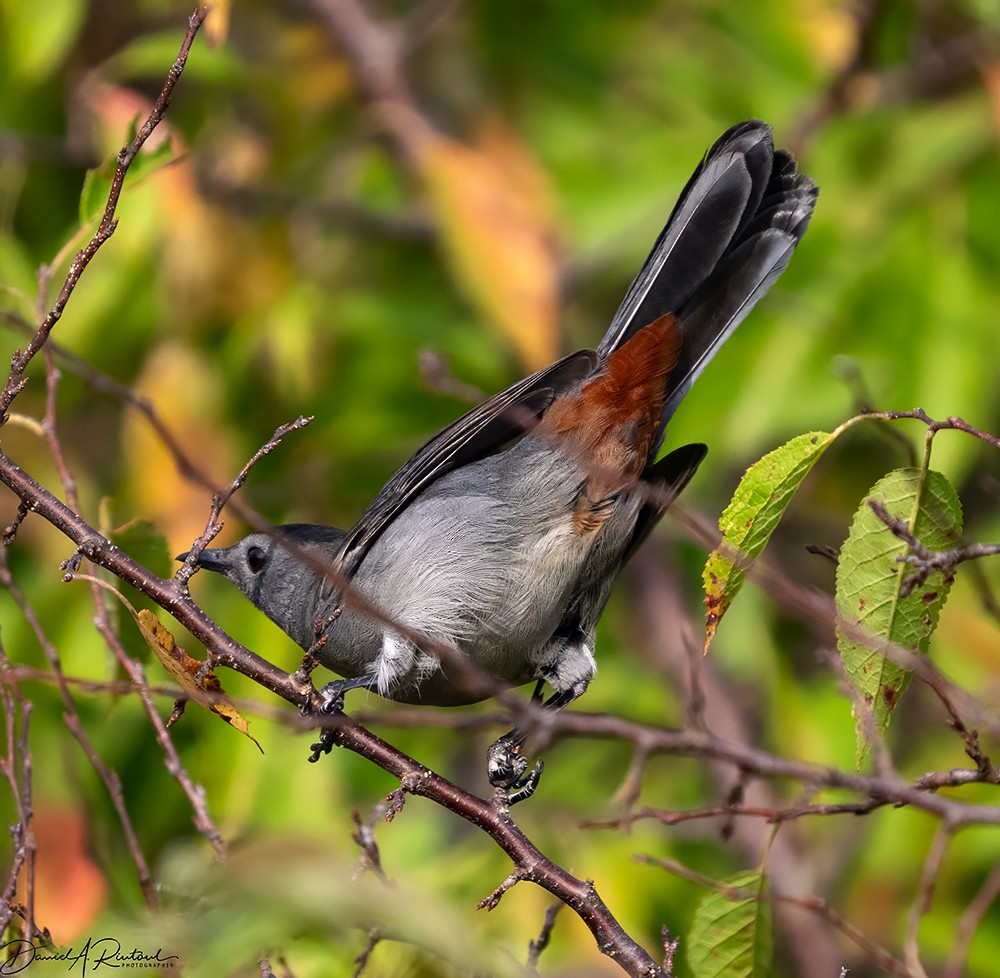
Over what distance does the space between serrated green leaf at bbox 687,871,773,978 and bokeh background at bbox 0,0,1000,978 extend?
1.56m

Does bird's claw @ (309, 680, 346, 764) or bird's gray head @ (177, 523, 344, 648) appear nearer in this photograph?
bird's claw @ (309, 680, 346, 764)

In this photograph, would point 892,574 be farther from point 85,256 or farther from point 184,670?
point 85,256

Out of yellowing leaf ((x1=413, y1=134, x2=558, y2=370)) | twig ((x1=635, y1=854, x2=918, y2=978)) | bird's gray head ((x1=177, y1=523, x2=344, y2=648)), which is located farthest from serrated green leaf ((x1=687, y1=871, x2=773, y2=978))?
yellowing leaf ((x1=413, y1=134, x2=558, y2=370))

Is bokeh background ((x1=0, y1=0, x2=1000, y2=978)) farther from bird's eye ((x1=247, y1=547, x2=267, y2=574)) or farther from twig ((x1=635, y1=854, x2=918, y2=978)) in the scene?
twig ((x1=635, y1=854, x2=918, y2=978))

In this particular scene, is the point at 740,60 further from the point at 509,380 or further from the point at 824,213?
the point at 509,380

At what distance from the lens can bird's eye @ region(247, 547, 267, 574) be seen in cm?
404

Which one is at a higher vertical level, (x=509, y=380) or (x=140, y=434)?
(x=509, y=380)

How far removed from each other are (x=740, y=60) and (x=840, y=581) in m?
4.33

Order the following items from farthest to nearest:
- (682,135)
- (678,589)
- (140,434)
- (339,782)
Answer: (678,589) → (682,135) → (140,434) → (339,782)

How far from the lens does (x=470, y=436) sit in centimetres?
360

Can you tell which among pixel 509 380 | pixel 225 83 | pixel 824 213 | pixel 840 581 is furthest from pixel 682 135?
pixel 840 581

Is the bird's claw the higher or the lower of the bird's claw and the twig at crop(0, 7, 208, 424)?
the lower

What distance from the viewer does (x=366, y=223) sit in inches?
240

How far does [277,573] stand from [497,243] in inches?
66.7
